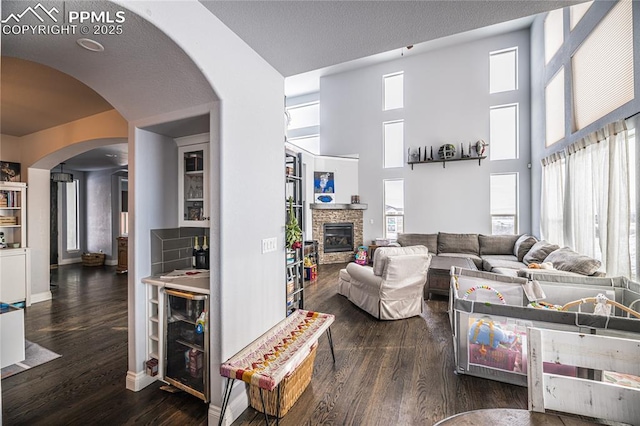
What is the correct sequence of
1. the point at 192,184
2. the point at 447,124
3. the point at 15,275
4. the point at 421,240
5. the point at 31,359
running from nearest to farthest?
1. the point at 192,184
2. the point at 31,359
3. the point at 15,275
4. the point at 421,240
5. the point at 447,124

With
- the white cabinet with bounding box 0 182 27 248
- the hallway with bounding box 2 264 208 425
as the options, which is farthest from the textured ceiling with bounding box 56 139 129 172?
the hallway with bounding box 2 264 208 425

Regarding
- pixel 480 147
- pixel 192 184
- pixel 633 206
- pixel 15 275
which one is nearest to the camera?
pixel 192 184

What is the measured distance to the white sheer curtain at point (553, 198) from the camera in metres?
4.54

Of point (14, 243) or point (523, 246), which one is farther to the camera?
point (523, 246)

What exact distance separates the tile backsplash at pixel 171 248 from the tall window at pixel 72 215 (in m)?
7.41

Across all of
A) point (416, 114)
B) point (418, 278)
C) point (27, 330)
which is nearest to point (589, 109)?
point (418, 278)

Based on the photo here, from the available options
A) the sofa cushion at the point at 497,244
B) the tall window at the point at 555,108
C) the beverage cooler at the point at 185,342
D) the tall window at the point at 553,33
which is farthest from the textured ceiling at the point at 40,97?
the sofa cushion at the point at 497,244

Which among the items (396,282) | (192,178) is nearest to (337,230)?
(396,282)

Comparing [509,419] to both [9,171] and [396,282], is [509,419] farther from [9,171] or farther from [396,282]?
[9,171]

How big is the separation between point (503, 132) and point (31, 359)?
28.3ft

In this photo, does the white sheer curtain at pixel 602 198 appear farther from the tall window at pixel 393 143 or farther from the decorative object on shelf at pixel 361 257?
the decorative object on shelf at pixel 361 257

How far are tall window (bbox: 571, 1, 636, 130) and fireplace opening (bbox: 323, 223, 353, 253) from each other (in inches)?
198

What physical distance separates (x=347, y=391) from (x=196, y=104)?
238 centimetres

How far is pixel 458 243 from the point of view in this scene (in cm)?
622
